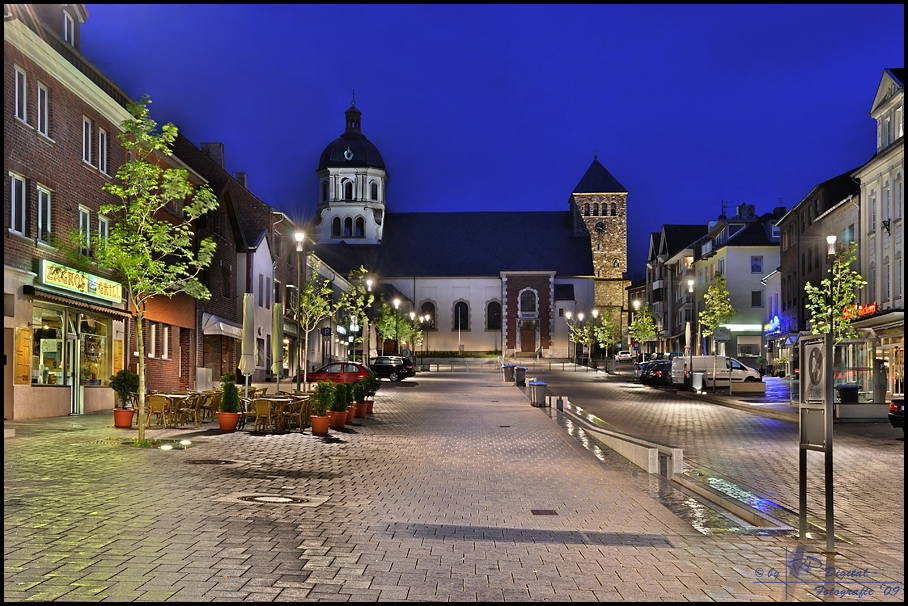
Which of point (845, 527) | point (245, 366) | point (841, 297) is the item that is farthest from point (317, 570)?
point (841, 297)

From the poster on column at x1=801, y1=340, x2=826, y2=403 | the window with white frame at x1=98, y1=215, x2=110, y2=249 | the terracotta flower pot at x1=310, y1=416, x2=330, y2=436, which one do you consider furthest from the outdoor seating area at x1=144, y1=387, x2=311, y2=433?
the poster on column at x1=801, y1=340, x2=826, y2=403

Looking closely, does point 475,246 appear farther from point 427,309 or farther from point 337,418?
point 337,418

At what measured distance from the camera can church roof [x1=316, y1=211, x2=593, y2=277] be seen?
110188 millimetres

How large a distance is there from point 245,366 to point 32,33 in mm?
9582

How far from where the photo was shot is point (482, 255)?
113312 millimetres

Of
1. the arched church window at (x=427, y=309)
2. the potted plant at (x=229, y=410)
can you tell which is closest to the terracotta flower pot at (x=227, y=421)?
the potted plant at (x=229, y=410)

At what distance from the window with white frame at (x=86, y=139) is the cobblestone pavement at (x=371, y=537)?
11.9m

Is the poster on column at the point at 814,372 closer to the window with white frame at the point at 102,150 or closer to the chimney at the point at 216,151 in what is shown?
the window with white frame at the point at 102,150

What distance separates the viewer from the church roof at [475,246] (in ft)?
362

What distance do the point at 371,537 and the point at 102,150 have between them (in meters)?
21.2

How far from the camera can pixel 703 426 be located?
22375mm

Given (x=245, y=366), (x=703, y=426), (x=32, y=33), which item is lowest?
(x=703, y=426)

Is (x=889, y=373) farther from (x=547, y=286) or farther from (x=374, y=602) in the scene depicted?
(x=547, y=286)

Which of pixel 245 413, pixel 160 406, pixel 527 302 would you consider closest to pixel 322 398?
pixel 245 413
